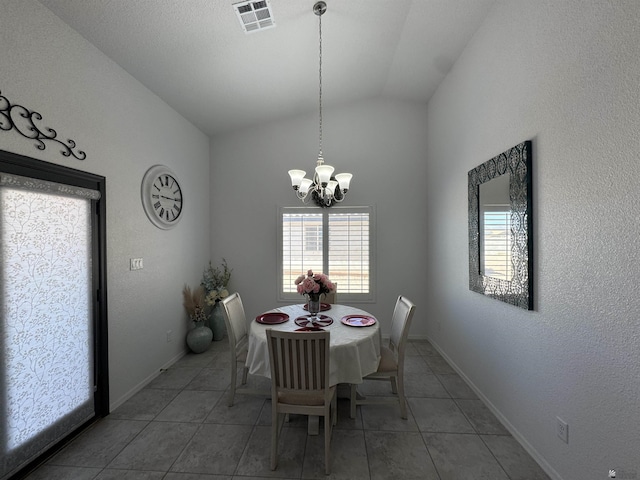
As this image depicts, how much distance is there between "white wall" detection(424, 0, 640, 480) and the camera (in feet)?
4.27

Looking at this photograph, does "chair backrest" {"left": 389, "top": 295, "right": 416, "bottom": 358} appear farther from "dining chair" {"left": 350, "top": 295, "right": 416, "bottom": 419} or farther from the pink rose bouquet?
the pink rose bouquet

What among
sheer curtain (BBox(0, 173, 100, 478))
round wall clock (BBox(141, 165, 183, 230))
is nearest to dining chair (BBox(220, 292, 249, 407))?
sheer curtain (BBox(0, 173, 100, 478))

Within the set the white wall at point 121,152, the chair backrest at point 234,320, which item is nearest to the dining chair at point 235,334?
the chair backrest at point 234,320

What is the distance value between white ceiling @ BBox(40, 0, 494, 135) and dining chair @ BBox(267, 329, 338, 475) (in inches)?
98.6

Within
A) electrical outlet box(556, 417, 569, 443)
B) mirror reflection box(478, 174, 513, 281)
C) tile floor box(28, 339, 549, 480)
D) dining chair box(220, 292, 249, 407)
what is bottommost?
tile floor box(28, 339, 549, 480)

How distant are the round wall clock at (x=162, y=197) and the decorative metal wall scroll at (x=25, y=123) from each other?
2.91 feet

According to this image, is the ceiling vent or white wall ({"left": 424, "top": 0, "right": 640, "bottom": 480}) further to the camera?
the ceiling vent

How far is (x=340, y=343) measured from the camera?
205cm

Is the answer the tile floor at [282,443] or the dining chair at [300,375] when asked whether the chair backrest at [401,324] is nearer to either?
the tile floor at [282,443]

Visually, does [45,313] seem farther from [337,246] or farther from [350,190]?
[350,190]

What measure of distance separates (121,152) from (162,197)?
652mm

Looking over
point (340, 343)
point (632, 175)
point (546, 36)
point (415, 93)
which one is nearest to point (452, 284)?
point (340, 343)

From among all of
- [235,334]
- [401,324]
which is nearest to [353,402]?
[401,324]

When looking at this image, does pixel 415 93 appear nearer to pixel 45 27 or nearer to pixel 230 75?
pixel 230 75
